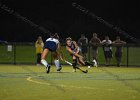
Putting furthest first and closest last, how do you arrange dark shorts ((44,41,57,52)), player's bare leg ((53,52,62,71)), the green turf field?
player's bare leg ((53,52,62,71)) → dark shorts ((44,41,57,52)) → the green turf field

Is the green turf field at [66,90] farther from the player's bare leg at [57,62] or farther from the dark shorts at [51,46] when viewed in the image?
the player's bare leg at [57,62]

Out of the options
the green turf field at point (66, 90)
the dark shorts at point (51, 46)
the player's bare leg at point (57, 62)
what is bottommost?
the green turf field at point (66, 90)

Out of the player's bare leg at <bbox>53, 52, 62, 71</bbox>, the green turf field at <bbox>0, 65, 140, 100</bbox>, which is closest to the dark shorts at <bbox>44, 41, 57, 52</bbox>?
the player's bare leg at <bbox>53, 52, 62, 71</bbox>

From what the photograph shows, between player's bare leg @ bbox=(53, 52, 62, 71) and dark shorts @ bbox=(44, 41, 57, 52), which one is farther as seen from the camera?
player's bare leg @ bbox=(53, 52, 62, 71)

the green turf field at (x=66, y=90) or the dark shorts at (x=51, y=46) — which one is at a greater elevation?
the dark shorts at (x=51, y=46)

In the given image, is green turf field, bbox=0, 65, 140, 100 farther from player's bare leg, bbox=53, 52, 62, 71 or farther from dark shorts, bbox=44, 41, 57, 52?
player's bare leg, bbox=53, 52, 62, 71

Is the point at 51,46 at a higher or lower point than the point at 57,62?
higher

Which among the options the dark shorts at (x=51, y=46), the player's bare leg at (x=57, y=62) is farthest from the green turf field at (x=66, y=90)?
the player's bare leg at (x=57, y=62)

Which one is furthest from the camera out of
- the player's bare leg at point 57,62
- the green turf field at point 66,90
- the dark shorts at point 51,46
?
the player's bare leg at point 57,62

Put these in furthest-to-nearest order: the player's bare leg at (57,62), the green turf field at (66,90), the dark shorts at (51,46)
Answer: the player's bare leg at (57,62) < the dark shorts at (51,46) < the green turf field at (66,90)

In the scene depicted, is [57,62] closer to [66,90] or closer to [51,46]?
[51,46]

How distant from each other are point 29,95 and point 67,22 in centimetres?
5379

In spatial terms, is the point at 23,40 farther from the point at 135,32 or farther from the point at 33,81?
the point at 33,81

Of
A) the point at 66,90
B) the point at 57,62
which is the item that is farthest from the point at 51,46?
the point at 66,90
